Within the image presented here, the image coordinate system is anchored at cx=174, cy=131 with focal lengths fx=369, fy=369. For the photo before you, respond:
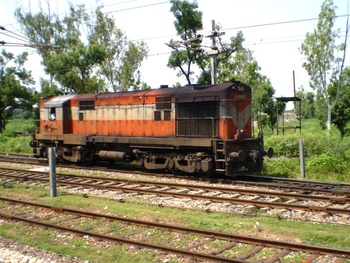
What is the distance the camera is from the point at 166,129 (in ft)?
50.8

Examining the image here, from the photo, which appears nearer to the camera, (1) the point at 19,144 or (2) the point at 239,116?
(2) the point at 239,116

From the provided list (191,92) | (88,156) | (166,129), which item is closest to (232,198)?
(191,92)

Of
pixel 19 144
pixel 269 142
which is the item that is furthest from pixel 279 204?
pixel 19 144

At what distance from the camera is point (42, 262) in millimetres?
6324

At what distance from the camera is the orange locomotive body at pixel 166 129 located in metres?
13.8

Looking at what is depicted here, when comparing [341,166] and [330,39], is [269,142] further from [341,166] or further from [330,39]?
[330,39]

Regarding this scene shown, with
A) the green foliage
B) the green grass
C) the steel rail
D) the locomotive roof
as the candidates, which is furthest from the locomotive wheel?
the green foliage

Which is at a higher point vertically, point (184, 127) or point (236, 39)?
point (236, 39)

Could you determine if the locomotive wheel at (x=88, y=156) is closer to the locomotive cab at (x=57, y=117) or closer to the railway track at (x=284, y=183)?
the locomotive cab at (x=57, y=117)

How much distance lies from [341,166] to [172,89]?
7.61m

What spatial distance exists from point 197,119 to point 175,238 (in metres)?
7.73

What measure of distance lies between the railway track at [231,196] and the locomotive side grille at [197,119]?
9.03ft

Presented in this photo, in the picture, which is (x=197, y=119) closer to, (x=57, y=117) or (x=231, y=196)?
(x=231, y=196)

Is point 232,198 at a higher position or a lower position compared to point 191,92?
lower
